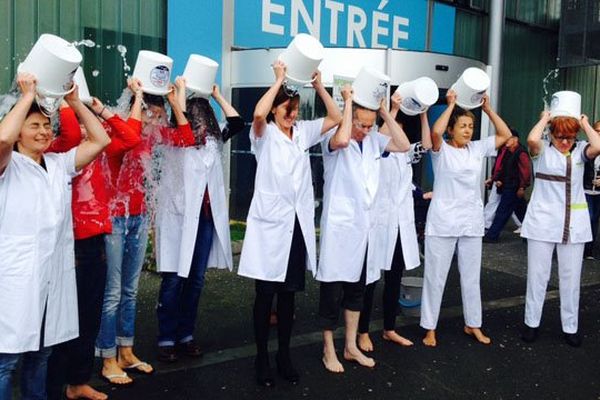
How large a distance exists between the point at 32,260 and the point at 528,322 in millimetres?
3694

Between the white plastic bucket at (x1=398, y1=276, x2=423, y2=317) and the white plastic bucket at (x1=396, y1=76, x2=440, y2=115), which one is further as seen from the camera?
the white plastic bucket at (x1=398, y1=276, x2=423, y2=317)

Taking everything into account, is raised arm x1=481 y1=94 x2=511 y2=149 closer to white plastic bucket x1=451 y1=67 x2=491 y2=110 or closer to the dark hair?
white plastic bucket x1=451 y1=67 x2=491 y2=110

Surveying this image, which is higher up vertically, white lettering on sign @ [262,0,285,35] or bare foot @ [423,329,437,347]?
white lettering on sign @ [262,0,285,35]

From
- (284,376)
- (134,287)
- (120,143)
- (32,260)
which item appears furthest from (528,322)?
(32,260)

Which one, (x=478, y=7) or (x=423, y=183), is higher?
(x=478, y=7)

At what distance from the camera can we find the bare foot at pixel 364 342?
465 centimetres

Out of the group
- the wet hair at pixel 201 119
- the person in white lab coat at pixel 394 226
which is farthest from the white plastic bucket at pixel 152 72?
the person in white lab coat at pixel 394 226

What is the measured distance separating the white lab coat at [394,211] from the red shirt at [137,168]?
135cm

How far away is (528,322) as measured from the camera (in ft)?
16.4

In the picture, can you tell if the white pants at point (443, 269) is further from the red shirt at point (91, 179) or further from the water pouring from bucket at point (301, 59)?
the red shirt at point (91, 179)

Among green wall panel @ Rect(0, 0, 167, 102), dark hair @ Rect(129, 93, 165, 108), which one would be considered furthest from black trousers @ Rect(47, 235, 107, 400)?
green wall panel @ Rect(0, 0, 167, 102)

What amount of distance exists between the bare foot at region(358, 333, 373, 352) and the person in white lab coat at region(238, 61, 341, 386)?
790 mm

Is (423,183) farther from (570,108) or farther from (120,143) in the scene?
(120,143)

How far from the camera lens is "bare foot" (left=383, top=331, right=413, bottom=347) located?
4.80 metres
